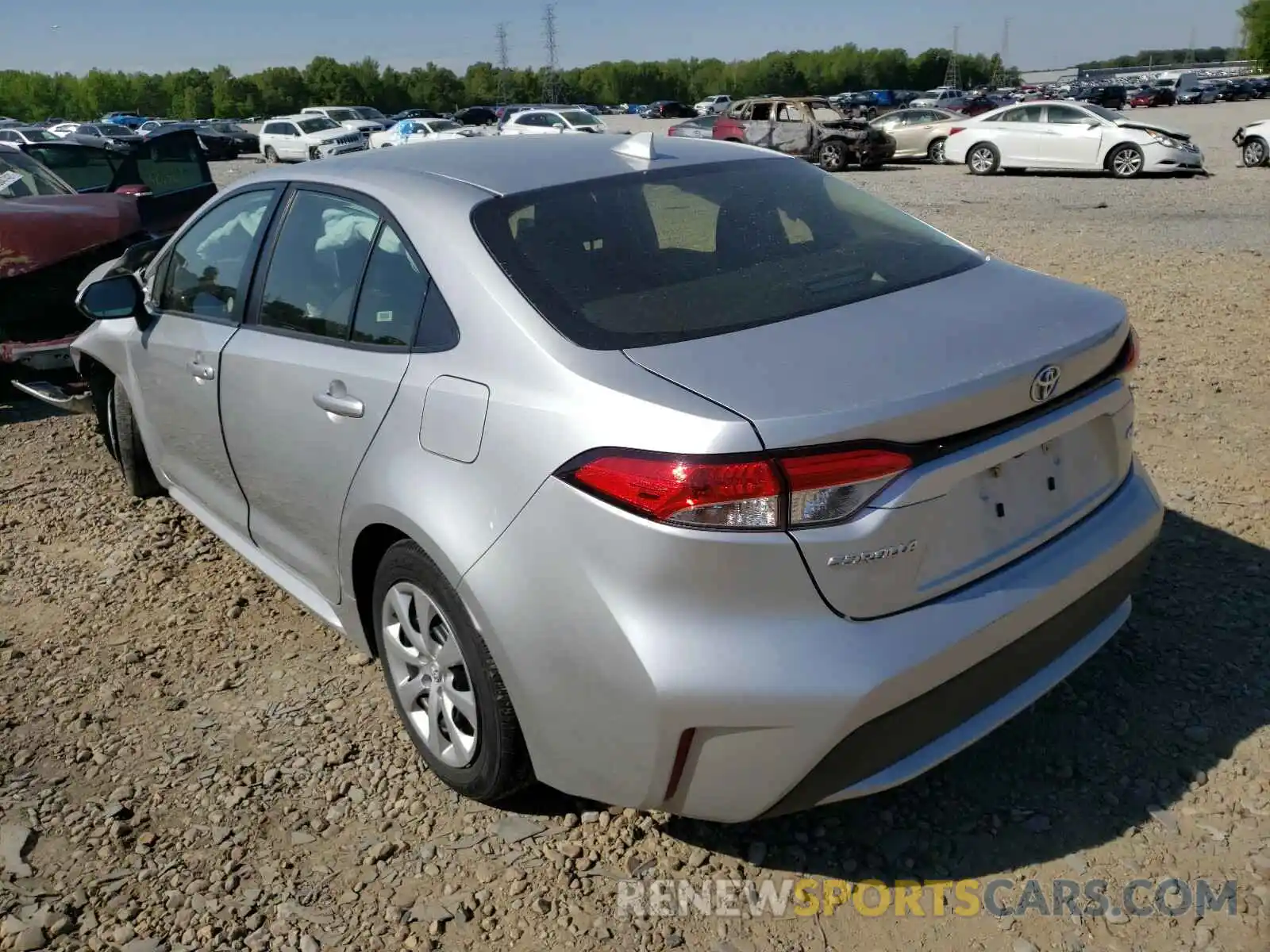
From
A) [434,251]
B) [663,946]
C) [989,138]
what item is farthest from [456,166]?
[989,138]

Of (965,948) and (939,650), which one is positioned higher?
(939,650)

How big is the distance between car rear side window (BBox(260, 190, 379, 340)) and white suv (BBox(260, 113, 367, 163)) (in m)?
34.9

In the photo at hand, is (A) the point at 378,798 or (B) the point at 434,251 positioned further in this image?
(A) the point at 378,798

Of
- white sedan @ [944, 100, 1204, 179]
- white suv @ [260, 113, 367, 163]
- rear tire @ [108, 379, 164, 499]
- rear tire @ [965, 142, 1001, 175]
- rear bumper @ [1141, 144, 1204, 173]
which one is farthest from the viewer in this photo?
white suv @ [260, 113, 367, 163]

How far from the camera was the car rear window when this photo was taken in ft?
8.32

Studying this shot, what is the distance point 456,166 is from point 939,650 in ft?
6.42

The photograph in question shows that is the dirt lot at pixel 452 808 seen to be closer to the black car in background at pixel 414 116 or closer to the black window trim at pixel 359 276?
the black window trim at pixel 359 276

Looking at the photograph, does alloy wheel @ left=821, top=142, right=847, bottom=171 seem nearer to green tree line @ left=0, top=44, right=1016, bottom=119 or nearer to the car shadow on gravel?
the car shadow on gravel

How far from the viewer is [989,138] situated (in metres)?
20.9

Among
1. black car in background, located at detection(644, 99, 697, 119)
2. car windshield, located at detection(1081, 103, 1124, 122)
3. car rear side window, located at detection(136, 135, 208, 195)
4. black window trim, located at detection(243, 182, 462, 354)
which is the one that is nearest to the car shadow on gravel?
black window trim, located at detection(243, 182, 462, 354)

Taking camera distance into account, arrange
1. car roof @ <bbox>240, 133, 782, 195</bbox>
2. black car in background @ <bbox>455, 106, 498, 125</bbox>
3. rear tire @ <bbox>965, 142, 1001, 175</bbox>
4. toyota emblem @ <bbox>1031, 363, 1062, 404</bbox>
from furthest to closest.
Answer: black car in background @ <bbox>455, 106, 498, 125</bbox> → rear tire @ <bbox>965, 142, 1001, 175</bbox> → car roof @ <bbox>240, 133, 782, 195</bbox> → toyota emblem @ <bbox>1031, 363, 1062, 404</bbox>

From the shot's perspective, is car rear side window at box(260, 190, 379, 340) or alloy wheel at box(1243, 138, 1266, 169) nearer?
car rear side window at box(260, 190, 379, 340)

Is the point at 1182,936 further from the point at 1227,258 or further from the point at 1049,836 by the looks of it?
the point at 1227,258

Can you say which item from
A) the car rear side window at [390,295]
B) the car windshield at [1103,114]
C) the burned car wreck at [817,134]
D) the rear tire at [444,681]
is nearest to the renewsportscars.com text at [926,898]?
the rear tire at [444,681]
